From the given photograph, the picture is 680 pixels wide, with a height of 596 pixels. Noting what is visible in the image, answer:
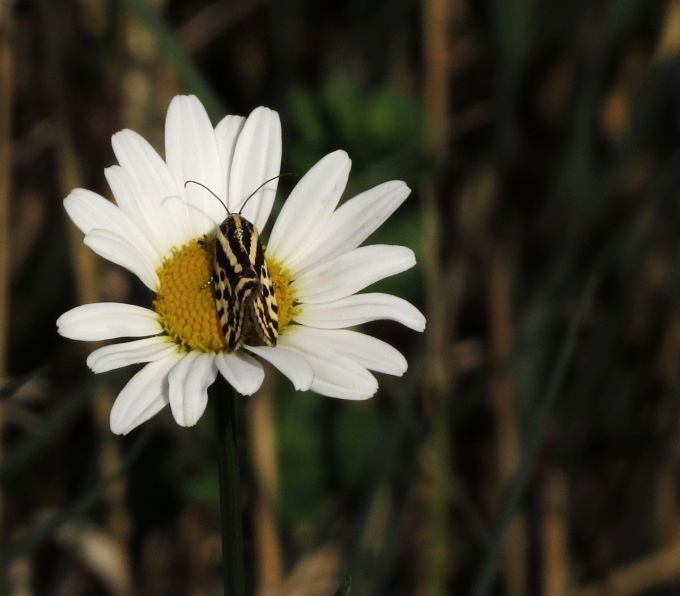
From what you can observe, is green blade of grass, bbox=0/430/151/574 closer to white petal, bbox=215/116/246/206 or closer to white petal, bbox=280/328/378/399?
white petal, bbox=280/328/378/399

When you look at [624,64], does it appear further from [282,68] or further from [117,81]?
[117,81]

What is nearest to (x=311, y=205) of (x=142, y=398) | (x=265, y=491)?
(x=142, y=398)

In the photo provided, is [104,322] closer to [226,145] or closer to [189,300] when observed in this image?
[189,300]

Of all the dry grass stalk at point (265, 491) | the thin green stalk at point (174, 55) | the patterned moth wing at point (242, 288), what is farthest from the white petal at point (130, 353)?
the dry grass stalk at point (265, 491)

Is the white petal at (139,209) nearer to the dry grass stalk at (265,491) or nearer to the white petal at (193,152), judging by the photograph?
the white petal at (193,152)

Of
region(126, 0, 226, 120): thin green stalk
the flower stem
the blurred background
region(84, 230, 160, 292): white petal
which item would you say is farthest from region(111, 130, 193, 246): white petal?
the blurred background

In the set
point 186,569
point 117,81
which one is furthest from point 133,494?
point 117,81
